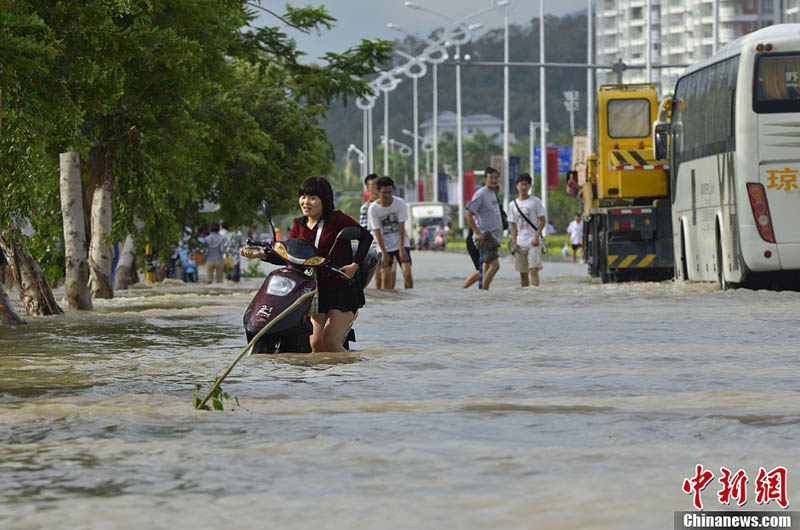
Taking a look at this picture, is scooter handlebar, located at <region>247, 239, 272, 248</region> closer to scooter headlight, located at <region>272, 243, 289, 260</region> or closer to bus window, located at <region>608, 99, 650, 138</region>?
scooter headlight, located at <region>272, 243, 289, 260</region>

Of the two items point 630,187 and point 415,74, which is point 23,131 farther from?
point 415,74

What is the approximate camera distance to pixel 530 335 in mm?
14492

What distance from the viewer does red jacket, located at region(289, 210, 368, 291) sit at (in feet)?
36.2

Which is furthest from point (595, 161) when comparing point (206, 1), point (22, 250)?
point (22, 250)

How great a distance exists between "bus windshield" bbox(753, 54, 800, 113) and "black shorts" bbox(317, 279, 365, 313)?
10561mm

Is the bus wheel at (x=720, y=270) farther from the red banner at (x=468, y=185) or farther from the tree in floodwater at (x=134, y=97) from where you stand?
the red banner at (x=468, y=185)

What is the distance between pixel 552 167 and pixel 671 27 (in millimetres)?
89399

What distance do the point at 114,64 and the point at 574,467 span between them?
435 inches

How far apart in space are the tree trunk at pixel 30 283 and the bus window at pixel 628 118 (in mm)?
13033

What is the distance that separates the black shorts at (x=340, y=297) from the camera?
11156 millimetres

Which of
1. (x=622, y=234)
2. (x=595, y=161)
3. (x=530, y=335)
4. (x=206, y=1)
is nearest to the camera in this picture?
(x=530, y=335)

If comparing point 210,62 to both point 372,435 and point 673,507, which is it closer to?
point 372,435

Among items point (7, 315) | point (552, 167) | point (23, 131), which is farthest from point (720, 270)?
point (552, 167)

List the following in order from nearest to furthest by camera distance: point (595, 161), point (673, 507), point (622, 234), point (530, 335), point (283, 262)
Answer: point (673, 507) → point (283, 262) → point (530, 335) → point (622, 234) → point (595, 161)
